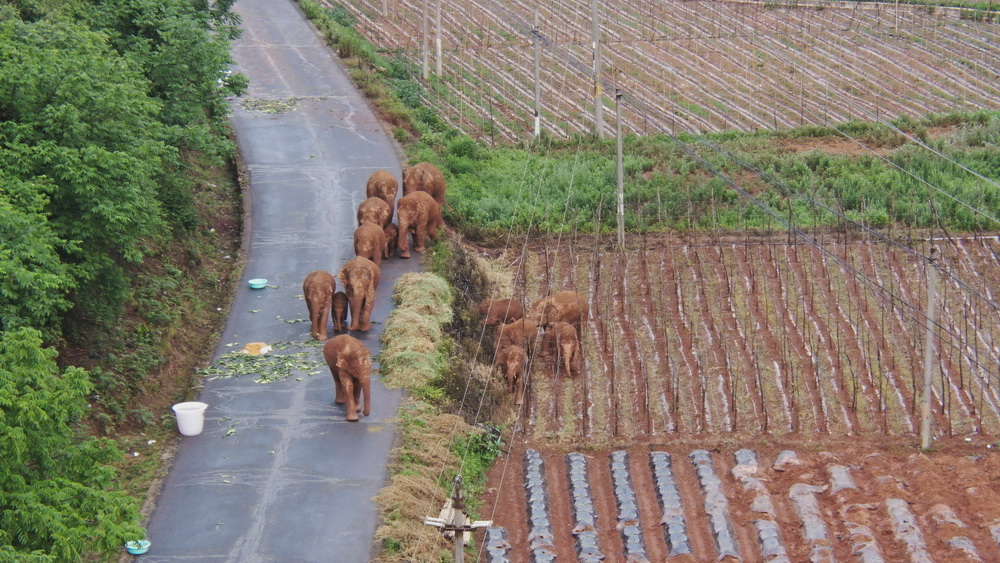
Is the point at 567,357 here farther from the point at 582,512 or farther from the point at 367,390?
the point at 582,512

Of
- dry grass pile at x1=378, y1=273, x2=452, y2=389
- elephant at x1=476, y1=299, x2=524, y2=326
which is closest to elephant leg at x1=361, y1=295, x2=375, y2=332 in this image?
dry grass pile at x1=378, y1=273, x2=452, y2=389

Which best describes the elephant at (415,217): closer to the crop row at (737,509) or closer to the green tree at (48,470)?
the crop row at (737,509)

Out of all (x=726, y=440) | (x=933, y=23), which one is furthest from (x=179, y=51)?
(x=933, y=23)

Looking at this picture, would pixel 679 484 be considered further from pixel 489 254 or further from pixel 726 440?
pixel 489 254

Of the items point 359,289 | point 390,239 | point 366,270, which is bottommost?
point 390,239

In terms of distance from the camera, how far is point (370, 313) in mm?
23797

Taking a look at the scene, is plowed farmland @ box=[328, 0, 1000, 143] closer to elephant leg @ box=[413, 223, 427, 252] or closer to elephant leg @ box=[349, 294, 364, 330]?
elephant leg @ box=[413, 223, 427, 252]

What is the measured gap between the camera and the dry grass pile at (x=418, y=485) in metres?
16.9

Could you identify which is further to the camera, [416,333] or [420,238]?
[420,238]

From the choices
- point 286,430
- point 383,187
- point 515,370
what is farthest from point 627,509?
point 383,187

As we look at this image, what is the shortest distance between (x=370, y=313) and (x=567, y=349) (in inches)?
146

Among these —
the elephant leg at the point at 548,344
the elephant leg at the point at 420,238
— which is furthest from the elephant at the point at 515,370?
the elephant leg at the point at 420,238

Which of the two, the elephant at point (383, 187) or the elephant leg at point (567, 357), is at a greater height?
the elephant at point (383, 187)

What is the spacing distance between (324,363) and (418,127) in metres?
15.3
